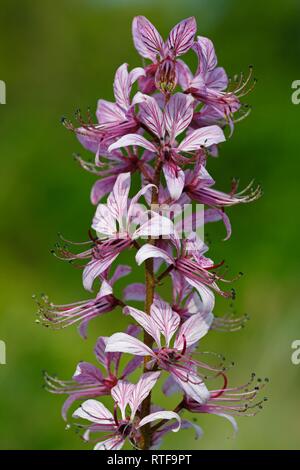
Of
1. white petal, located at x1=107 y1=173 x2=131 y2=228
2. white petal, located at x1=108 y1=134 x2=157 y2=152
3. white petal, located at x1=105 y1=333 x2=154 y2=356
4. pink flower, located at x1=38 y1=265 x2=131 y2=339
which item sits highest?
white petal, located at x1=108 y1=134 x2=157 y2=152

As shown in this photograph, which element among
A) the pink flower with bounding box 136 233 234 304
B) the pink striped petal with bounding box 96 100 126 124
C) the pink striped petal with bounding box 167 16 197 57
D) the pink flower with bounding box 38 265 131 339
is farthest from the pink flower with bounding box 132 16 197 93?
the pink flower with bounding box 38 265 131 339

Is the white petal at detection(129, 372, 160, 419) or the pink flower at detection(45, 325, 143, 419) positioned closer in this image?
the white petal at detection(129, 372, 160, 419)

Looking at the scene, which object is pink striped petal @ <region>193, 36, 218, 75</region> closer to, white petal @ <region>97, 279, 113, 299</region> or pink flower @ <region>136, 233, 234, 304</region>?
pink flower @ <region>136, 233, 234, 304</region>

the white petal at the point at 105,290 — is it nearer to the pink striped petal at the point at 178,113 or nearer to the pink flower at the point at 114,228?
the pink flower at the point at 114,228

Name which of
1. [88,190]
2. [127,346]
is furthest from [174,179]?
[88,190]

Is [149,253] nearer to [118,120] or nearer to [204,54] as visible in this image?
[118,120]

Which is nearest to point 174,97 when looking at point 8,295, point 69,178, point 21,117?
point 8,295
